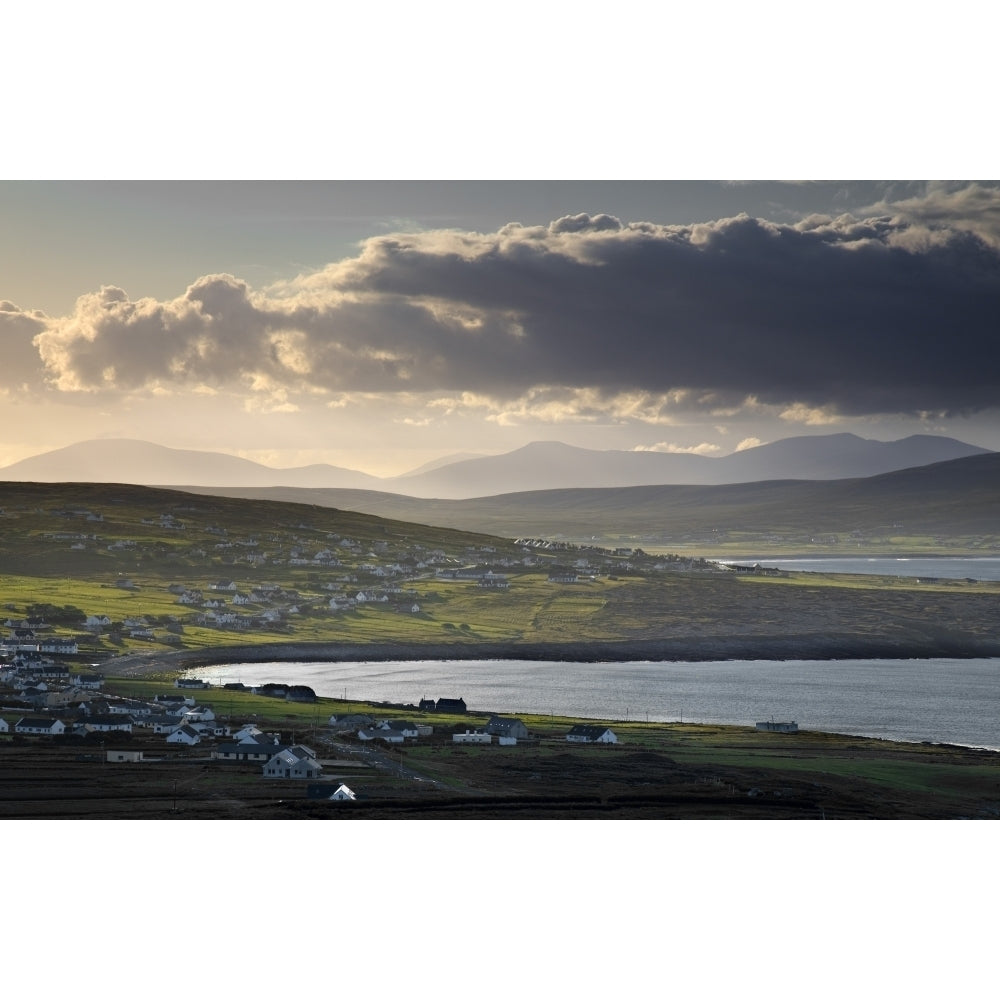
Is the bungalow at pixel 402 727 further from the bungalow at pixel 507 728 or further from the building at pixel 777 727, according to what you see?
the building at pixel 777 727

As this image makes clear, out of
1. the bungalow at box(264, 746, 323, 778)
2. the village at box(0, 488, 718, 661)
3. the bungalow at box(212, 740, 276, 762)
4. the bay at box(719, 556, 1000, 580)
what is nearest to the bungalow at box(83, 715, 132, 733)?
the bungalow at box(212, 740, 276, 762)

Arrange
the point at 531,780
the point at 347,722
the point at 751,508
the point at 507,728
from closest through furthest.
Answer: the point at 531,780, the point at 507,728, the point at 347,722, the point at 751,508

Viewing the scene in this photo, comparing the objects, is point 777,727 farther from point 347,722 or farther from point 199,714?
point 199,714

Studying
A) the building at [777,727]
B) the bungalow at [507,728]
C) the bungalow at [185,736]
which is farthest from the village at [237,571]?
the building at [777,727]

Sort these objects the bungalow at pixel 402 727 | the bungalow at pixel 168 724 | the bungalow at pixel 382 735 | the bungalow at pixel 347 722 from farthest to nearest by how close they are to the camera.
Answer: the bungalow at pixel 347 722, the bungalow at pixel 402 727, the bungalow at pixel 382 735, the bungalow at pixel 168 724

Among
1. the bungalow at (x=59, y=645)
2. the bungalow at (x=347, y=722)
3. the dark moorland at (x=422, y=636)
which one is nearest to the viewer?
the dark moorland at (x=422, y=636)

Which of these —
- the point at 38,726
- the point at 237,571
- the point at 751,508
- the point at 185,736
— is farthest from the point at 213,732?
the point at 751,508

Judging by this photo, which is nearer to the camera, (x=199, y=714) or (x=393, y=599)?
(x=199, y=714)
